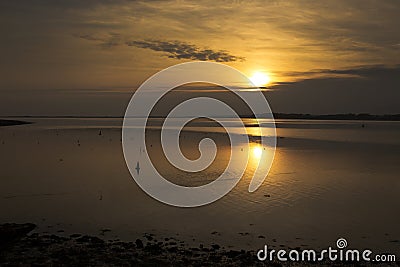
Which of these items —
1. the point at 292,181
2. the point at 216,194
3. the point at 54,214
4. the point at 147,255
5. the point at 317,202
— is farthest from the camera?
the point at 292,181

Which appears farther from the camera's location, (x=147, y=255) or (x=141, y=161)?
(x=141, y=161)

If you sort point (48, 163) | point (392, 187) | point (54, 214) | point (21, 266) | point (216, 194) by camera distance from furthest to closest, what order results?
point (48, 163) → point (392, 187) → point (216, 194) → point (54, 214) → point (21, 266)

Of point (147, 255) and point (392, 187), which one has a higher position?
point (392, 187)

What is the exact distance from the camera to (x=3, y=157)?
37.6 metres

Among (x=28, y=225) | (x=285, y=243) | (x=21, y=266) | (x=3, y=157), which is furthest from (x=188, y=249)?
(x=3, y=157)

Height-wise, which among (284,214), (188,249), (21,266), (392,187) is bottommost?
(21,266)

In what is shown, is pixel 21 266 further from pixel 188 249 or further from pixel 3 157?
pixel 3 157

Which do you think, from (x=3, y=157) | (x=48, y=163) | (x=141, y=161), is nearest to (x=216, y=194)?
(x=141, y=161)

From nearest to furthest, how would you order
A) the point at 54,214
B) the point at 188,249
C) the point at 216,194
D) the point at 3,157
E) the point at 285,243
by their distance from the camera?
1. the point at 188,249
2. the point at 285,243
3. the point at 54,214
4. the point at 216,194
5. the point at 3,157

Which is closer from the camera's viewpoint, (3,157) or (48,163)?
(48,163)

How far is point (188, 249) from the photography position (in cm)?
1279

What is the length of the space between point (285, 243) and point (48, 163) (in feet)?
84.0

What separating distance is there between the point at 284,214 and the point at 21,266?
10.8 metres

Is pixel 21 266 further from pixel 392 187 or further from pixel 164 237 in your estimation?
pixel 392 187
